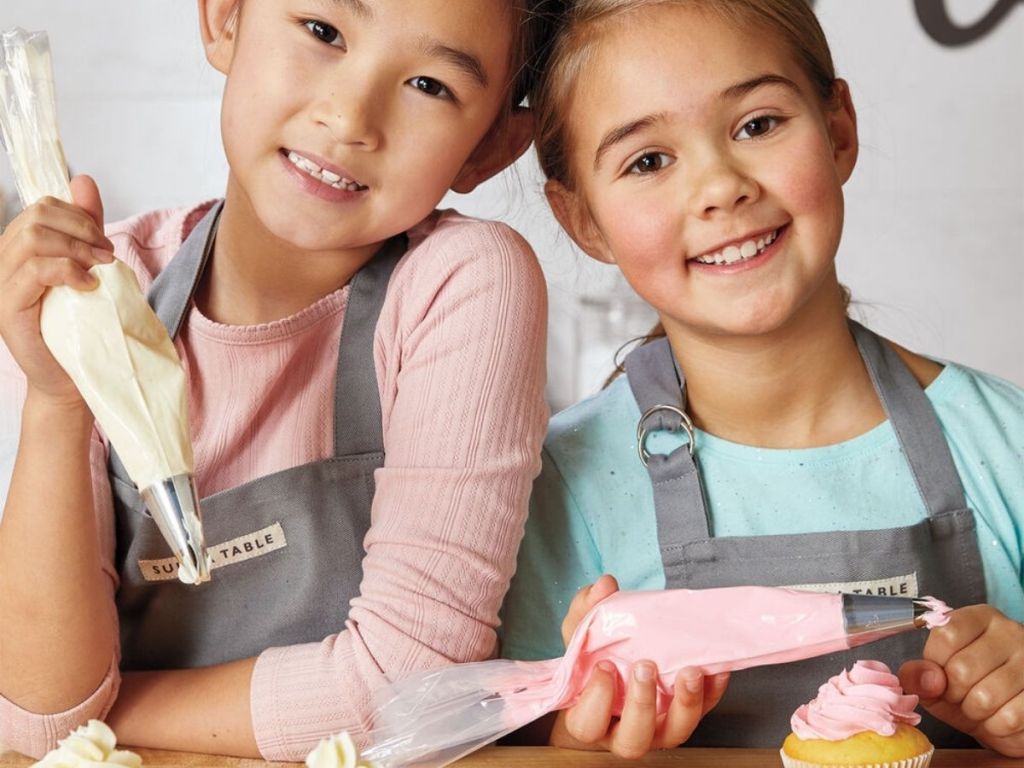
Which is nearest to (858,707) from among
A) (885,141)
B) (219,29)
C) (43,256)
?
(43,256)

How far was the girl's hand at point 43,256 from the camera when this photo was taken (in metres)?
0.82

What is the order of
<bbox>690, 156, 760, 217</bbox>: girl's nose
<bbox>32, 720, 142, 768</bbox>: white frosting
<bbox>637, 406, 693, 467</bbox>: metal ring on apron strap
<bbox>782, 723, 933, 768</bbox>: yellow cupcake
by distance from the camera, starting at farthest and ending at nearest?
<bbox>637, 406, 693, 467</bbox>: metal ring on apron strap, <bbox>690, 156, 760, 217</bbox>: girl's nose, <bbox>782, 723, 933, 768</bbox>: yellow cupcake, <bbox>32, 720, 142, 768</bbox>: white frosting

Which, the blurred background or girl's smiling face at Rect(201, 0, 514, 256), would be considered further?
the blurred background

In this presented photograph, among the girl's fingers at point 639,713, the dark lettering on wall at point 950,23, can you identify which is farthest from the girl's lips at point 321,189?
the dark lettering on wall at point 950,23

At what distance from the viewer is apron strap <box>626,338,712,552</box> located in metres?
1.17

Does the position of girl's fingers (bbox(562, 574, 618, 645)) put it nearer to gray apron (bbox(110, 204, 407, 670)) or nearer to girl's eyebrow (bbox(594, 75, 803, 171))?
gray apron (bbox(110, 204, 407, 670))

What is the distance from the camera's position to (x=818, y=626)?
821mm

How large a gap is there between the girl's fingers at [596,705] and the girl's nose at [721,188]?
0.41 metres

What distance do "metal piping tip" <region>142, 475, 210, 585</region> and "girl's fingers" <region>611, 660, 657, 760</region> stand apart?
286mm

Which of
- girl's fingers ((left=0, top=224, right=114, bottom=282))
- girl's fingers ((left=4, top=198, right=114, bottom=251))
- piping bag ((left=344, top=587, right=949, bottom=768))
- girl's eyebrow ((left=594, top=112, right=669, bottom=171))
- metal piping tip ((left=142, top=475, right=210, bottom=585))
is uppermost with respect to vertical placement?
girl's eyebrow ((left=594, top=112, right=669, bottom=171))

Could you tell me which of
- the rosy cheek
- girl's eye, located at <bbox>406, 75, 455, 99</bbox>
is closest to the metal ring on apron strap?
the rosy cheek

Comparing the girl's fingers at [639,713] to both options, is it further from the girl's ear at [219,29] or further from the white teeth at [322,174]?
the girl's ear at [219,29]

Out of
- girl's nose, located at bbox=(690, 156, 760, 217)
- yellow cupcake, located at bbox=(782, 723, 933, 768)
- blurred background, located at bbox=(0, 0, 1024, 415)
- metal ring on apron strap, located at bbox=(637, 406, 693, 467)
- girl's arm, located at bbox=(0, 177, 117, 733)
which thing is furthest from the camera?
blurred background, located at bbox=(0, 0, 1024, 415)

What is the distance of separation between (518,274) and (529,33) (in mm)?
229
